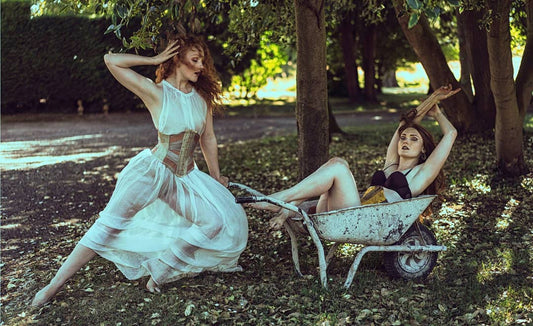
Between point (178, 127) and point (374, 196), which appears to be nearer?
point (178, 127)

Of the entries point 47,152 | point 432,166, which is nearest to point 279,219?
point 432,166

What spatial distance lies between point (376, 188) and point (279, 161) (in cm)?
525

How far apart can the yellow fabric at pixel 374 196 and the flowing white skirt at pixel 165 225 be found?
0.90 m

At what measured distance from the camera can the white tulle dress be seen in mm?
4277

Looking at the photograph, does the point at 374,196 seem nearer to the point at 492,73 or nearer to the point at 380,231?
the point at 380,231

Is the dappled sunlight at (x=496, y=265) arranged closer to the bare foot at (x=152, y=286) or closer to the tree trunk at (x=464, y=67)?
the bare foot at (x=152, y=286)

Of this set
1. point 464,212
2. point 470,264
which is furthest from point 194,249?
point 464,212

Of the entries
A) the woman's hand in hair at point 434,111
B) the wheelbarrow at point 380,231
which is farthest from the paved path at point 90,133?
the woman's hand in hair at point 434,111

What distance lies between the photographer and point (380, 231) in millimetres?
4160

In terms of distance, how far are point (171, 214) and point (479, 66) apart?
270 inches

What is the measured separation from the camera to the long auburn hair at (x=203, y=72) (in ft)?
14.4

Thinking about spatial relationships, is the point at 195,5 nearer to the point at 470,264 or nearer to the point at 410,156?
the point at 410,156

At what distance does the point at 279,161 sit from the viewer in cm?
977

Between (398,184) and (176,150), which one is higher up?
(176,150)
